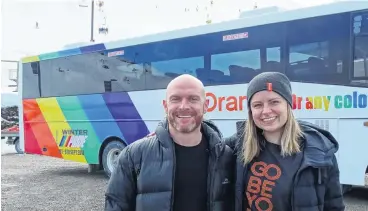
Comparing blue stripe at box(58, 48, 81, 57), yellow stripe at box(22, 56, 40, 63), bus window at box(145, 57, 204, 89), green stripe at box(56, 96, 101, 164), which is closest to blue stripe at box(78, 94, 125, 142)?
green stripe at box(56, 96, 101, 164)

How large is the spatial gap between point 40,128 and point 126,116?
108 inches

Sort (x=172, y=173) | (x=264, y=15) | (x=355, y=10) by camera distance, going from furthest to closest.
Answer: (x=264, y=15) < (x=355, y=10) < (x=172, y=173)

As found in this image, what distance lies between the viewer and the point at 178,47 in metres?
7.71

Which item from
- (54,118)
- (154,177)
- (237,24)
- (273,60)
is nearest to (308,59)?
(273,60)

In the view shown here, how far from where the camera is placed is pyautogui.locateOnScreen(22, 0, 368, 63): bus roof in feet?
19.8

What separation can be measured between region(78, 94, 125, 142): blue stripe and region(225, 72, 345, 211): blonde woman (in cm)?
652

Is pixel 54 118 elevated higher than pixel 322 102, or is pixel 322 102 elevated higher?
pixel 322 102

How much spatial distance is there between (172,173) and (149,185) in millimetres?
122

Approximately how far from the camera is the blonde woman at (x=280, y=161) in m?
2.07

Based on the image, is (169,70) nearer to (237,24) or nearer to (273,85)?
(237,24)

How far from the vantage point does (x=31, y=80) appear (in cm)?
1007

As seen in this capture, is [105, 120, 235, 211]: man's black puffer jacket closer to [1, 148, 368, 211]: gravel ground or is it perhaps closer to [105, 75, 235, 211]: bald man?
[105, 75, 235, 211]: bald man

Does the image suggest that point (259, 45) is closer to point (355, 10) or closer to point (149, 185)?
point (355, 10)

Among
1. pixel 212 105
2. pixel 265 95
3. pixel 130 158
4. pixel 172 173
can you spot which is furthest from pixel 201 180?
pixel 212 105
